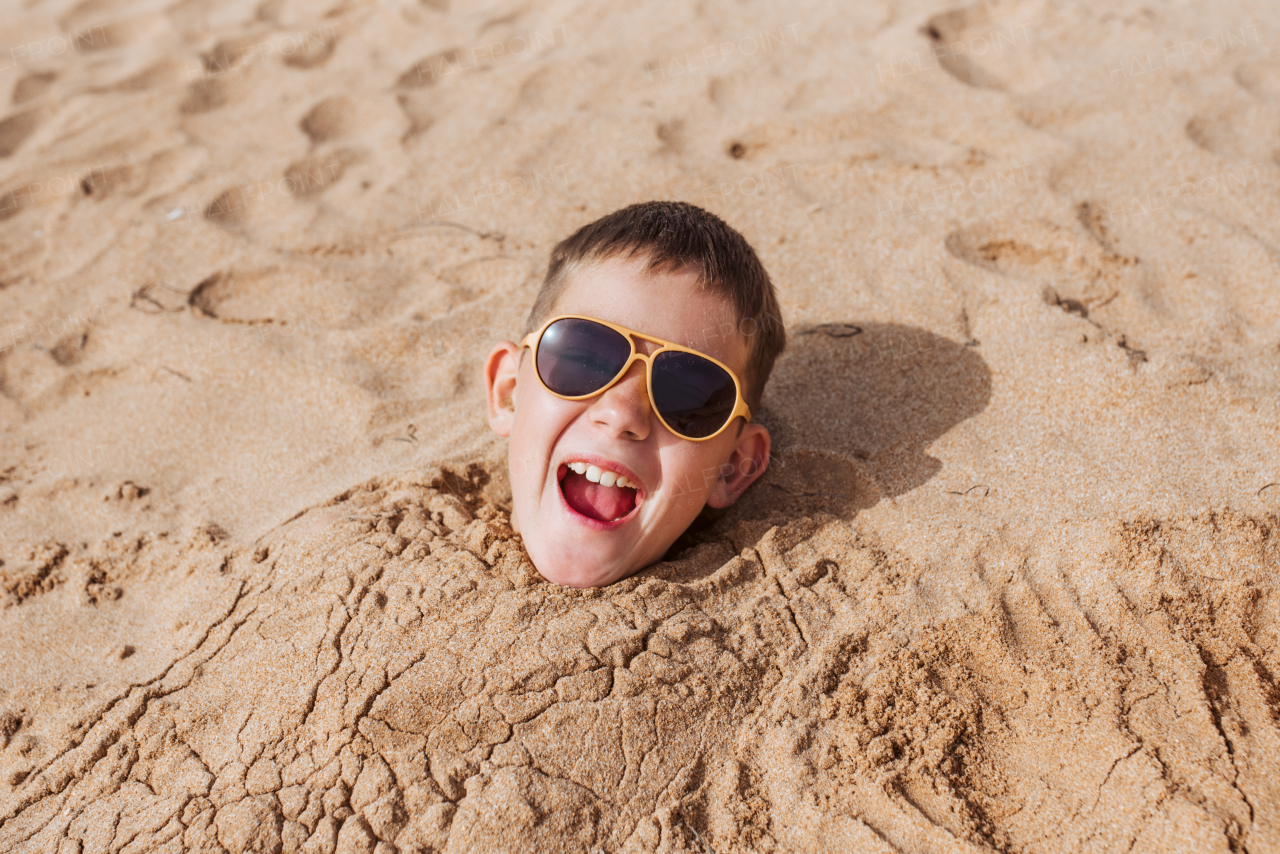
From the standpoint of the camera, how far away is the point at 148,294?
3289 millimetres

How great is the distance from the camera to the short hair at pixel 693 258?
2.24m

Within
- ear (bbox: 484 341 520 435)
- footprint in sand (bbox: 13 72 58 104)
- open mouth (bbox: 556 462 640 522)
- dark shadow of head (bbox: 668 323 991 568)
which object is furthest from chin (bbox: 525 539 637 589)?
footprint in sand (bbox: 13 72 58 104)

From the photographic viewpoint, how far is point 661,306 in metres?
2.15

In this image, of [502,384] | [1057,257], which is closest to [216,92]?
[502,384]

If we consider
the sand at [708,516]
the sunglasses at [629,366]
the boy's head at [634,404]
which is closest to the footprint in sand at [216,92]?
the sand at [708,516]

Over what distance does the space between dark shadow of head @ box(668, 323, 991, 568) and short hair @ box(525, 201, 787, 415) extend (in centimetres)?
28

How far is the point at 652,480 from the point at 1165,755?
3.96ft

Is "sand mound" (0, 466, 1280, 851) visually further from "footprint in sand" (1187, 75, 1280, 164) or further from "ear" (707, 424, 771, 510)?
"footprint in sand" (1187, 75, 1280, 164)

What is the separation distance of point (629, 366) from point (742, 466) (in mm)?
488

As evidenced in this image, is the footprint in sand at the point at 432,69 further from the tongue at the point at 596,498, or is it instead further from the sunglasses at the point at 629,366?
the tongue at the point at 596,498

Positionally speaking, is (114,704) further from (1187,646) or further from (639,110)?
(639,110)

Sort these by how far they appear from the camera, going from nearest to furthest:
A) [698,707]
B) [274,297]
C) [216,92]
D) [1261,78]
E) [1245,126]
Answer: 1. [698,707]
2. [274,297]
3. [1245,126]
4. [1261,78]
5. [216,92]

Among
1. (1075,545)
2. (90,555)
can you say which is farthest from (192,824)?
(1075,545)

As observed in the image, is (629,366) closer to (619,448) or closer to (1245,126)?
(619,448)
